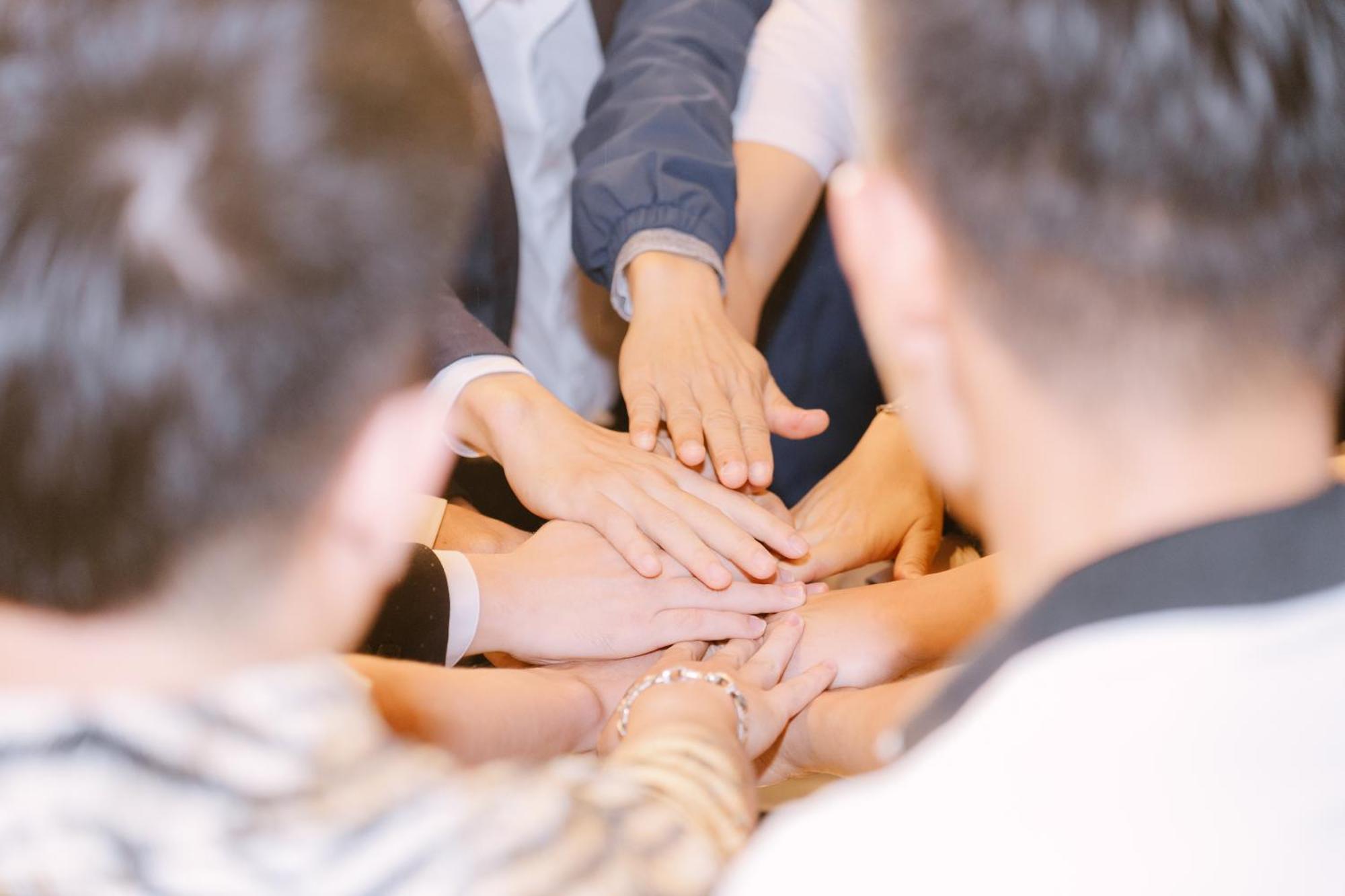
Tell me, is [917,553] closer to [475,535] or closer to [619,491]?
[619,491]

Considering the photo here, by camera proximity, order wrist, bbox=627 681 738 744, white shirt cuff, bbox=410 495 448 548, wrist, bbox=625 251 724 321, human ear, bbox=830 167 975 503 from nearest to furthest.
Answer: human ear, bbox=830 167 975 503
wrist, bbox=627 681 738 744
white shirt cuff, bbox=410 495 448 548
wrist, bbox=625 251 724 321

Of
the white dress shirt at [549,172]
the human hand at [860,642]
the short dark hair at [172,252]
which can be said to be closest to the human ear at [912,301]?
the short dark hair at [172,252]

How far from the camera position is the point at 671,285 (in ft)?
4.14

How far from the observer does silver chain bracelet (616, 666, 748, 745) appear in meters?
0.87

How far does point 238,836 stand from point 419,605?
1.66 ft

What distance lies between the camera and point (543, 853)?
53 centimetres

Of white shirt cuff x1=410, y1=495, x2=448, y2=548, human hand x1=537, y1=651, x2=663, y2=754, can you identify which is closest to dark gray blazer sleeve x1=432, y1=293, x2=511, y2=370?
white shirt cuff x1=410, y1=495, x2=448, y2=548

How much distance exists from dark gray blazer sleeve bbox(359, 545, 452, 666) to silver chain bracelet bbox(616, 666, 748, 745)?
0.19 meters

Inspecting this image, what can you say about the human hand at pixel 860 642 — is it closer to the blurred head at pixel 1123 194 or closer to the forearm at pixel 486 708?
the forearm at pixel 486 708

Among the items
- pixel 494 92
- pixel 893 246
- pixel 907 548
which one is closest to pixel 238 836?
pixel 893 246

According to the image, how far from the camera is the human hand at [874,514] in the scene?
116 cm

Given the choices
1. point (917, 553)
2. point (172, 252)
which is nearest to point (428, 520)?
point (917, 553)

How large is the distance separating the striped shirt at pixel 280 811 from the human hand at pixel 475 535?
1.98ft

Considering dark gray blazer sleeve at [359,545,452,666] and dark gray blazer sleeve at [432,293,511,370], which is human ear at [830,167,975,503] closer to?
dark gray blazer sleeve at [359,545,452,666]
